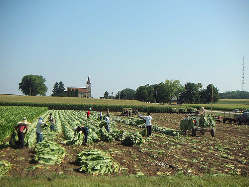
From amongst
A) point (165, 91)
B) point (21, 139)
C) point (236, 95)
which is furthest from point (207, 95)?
point (21, 139)

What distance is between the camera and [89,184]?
6.89 m

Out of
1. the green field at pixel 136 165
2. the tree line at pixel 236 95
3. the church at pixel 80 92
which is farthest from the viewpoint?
the tree line at pixel 236 95

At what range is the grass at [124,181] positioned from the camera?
6978mm

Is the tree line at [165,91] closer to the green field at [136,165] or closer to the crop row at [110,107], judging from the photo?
the crop row at [110,107]

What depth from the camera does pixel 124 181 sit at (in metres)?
7.43

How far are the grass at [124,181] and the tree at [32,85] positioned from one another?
146 m

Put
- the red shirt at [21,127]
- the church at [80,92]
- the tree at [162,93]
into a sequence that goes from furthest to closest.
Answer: the church at [80,92] < the tree at [162,93] < the red shirt at [21,127]

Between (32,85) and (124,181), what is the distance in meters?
149

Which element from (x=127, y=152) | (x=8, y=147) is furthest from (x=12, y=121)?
(x=127, y=152)

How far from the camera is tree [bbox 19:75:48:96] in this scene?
5664 inches

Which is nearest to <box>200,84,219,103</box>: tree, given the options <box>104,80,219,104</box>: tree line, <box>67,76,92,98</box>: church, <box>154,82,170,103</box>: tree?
<box>104,80,219,104</box>: tree line

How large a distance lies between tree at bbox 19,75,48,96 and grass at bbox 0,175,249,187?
14584 cm

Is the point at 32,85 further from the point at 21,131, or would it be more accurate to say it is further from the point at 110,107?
the point at 21,131

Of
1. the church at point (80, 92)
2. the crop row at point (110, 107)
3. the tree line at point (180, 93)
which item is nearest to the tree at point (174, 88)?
the tree line at point (180, 93)
